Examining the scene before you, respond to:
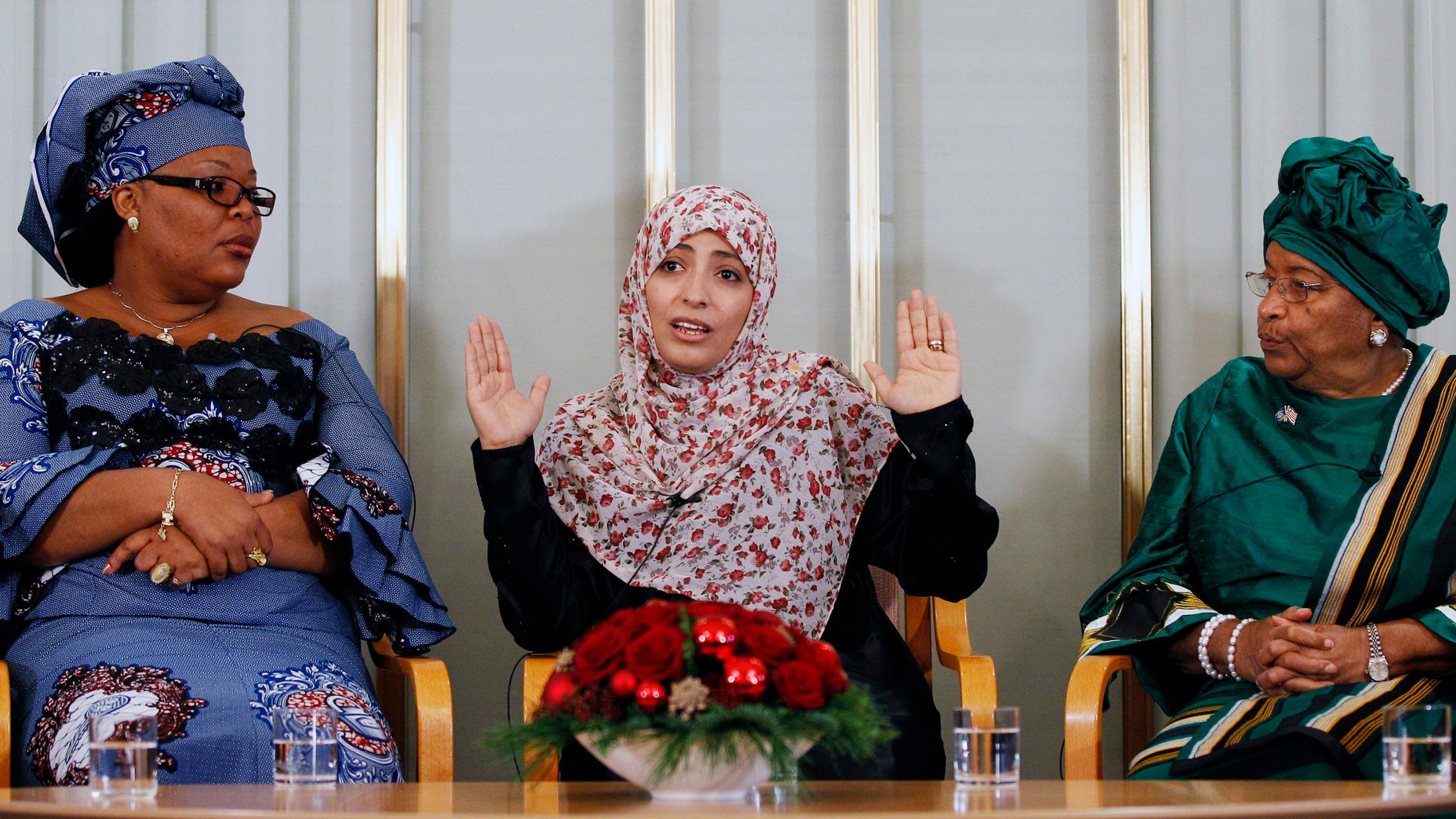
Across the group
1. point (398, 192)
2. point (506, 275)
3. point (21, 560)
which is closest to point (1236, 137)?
point (506, 275)

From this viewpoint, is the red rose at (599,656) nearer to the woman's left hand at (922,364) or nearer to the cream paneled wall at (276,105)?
the woman's left hand at (922,364)

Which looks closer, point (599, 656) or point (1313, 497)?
point (599, 656)

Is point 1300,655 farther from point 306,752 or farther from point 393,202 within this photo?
point 393,202

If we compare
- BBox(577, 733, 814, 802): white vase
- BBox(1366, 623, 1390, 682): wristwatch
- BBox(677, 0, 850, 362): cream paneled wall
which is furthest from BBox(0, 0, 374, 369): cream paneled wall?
BBox(1366, 623, 1390, 682): wristwatch

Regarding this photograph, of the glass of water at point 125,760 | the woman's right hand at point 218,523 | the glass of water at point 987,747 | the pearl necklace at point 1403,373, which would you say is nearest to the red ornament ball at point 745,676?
the glass of water at point 987,747

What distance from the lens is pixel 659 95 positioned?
9.36ft

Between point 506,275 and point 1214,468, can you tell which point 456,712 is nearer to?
point 506,275

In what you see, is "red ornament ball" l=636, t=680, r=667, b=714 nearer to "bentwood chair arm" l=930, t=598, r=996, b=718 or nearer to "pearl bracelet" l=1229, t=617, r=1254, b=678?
"bentwood chair arm" l=930, t=598, r=996, b=718

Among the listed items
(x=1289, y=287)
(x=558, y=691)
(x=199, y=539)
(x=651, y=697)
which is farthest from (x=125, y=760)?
(x=1289, y=287)

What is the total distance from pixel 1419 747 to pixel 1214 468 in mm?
1040

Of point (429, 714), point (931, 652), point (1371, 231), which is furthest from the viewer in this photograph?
point (931, 652)

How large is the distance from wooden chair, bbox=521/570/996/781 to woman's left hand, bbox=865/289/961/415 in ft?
1.27

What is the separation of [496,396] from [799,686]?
3.62 ft

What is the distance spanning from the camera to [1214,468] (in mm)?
2426
